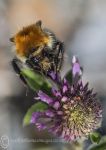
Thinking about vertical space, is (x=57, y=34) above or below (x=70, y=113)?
above

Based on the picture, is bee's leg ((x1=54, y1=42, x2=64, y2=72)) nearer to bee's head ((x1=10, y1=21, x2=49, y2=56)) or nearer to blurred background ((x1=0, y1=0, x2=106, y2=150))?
bee's head ((x1=10, y1=21, x2=49, y2=56))

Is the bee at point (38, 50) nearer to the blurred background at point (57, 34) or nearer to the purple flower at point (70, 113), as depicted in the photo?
the purple flower at point (70, 113)

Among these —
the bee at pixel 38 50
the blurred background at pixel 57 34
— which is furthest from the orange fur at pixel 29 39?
the blurred background at pixel 57 34

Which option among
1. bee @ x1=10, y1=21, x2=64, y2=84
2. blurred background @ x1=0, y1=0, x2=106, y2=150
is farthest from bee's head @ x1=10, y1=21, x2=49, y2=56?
blurred background @ x1=0, y1=0, x2=106, y2=150

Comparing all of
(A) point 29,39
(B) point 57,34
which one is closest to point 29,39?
(A) point 29,39

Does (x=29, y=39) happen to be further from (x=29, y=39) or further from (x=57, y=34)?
(x=57, y=34)

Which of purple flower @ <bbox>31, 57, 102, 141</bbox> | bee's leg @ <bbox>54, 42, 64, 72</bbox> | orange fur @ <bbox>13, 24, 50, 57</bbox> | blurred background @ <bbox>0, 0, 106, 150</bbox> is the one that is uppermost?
blurred background @ <bbox>0, 0, 106, 150</bbox>

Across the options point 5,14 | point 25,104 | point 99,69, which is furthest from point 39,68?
point 5,14
